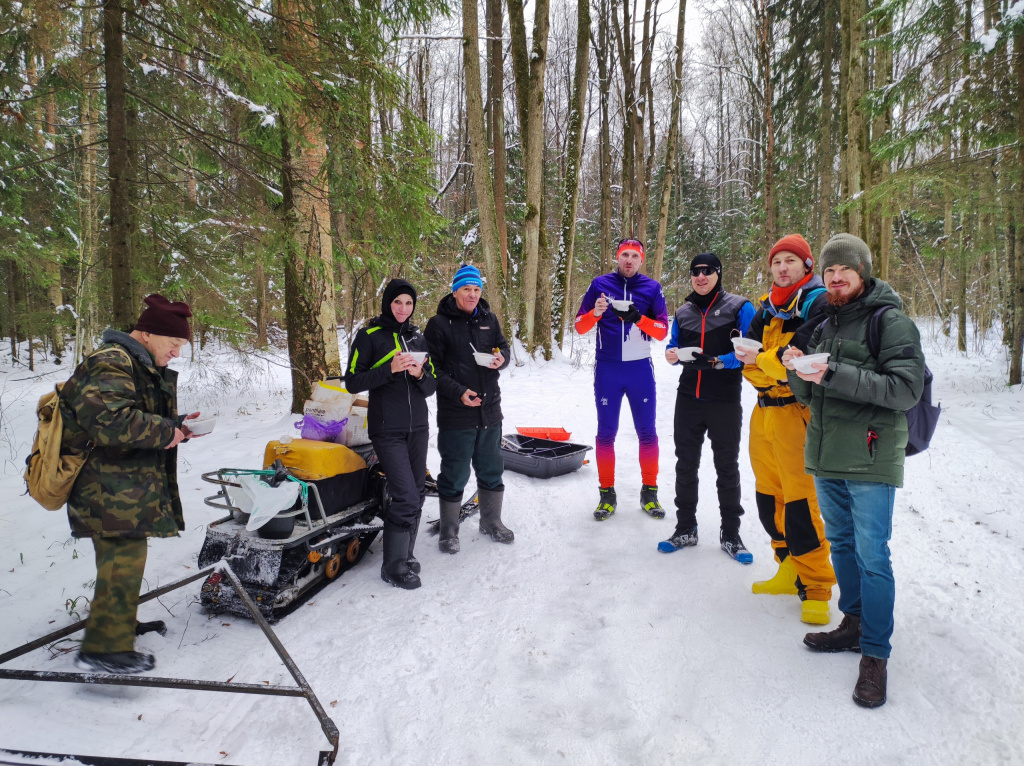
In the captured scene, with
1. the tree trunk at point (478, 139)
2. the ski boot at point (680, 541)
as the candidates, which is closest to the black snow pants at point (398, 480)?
the ski boot at point (680, 541)

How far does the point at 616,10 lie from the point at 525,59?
21.4 ft

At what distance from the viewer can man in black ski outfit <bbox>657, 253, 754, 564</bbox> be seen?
4.01 metres

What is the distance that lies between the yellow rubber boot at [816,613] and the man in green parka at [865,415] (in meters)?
0.34

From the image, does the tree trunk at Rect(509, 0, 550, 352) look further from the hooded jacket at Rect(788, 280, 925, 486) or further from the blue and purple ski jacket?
the hooded jacket at Rect(788, 280, 925, 486)

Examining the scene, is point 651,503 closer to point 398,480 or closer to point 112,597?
point 398,480

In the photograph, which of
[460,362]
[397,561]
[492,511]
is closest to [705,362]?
[460,362]

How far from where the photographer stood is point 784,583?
3.51m

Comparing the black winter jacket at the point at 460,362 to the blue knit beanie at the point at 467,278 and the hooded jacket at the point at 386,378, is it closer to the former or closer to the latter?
the blue knit beanie at the point at 467,278

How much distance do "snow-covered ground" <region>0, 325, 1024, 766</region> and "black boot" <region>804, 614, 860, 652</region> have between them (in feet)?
0.21

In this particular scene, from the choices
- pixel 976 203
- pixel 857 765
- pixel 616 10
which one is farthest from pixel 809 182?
pixel 857 765

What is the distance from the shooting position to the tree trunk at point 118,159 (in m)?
4.02

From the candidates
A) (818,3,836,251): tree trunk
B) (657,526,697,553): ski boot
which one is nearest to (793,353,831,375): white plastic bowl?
(657,526,697,553): ski boot

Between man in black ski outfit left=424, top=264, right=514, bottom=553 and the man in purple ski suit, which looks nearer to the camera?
man in black ski outfit left=424, top=264, right=514, bottom=553

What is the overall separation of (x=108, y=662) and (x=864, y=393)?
3.76 metres
